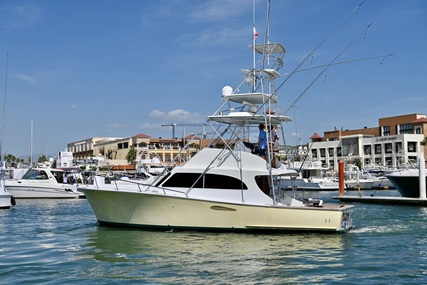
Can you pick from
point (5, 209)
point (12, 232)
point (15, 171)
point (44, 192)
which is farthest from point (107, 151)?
point (12, 232)

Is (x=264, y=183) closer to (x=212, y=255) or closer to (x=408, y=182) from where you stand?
(x=212, y=255)

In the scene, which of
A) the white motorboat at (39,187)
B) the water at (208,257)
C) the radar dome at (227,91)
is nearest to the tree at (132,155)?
the white motorboat at (39,187)

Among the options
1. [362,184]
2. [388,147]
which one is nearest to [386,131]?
[388,147]

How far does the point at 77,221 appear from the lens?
2381 cm

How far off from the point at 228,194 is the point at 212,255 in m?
4.40

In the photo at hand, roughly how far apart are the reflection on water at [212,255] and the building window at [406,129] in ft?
340

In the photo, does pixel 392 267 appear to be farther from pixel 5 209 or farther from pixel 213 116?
pixel 5 209

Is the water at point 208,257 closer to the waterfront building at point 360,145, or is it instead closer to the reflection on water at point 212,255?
the reflection on water at point 212,255

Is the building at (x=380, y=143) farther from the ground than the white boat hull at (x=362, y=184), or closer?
farther from the ground

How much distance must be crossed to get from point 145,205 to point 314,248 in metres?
6.28

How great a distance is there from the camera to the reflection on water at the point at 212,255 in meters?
12.1

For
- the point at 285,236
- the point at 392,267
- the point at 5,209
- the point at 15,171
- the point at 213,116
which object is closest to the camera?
the point at 392,267

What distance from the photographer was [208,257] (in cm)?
1404

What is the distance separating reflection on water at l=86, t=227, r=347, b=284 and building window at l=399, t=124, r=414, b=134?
103504mm
